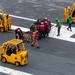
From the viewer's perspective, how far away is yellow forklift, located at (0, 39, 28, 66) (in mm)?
22188

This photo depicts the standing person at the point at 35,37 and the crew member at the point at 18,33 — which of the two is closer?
the standing person at the point at 35,37

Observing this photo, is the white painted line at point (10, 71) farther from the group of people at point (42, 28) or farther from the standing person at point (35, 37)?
the group of people at point (42, 28)

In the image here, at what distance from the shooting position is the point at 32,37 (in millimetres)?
26672

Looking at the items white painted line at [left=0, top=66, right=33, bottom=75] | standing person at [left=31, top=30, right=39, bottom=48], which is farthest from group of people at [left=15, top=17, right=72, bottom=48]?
white painted line at [left=0, top=66, right=33, bottom=75]

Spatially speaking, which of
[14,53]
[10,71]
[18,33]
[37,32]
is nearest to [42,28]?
[37,32]

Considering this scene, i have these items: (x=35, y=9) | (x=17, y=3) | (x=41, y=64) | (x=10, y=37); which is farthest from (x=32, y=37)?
(x=17, y=3)

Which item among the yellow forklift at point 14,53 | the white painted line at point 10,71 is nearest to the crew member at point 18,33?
the yellow forklift at point 14,53

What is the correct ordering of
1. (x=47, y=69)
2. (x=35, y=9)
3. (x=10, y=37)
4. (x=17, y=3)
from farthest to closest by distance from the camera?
(x=17, y=3) → (x=35, y=9) → (x=10, y=37) → (x=47, y=69)

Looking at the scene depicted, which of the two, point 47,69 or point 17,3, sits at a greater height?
point 17,3

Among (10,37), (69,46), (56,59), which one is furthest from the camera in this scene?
(10,37)

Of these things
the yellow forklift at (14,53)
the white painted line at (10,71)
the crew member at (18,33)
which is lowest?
the white painted line at (10,71)

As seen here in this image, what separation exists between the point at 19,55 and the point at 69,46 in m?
5.71

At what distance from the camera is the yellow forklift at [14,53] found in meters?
22.2

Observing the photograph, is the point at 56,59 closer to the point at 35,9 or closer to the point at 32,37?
the point at 32,37
